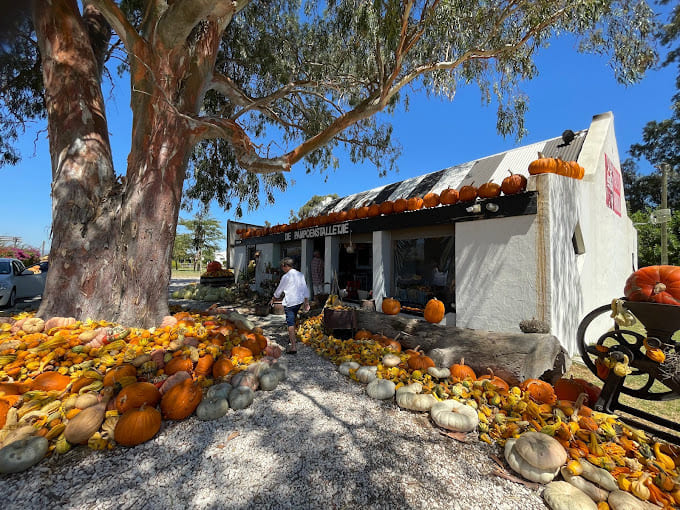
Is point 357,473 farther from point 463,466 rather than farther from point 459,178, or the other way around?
point 459,178

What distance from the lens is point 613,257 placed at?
8461mm

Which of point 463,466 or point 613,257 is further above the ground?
point 613,257

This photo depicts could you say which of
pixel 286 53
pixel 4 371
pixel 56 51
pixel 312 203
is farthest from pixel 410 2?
pixel 312 203

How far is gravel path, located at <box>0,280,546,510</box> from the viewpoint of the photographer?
192 cm

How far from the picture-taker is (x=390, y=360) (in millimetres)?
4098

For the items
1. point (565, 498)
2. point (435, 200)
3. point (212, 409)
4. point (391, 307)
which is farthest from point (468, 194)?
point (212, 409)

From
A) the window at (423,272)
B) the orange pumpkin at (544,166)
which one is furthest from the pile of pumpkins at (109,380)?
the orange pumpkin at (544,166)

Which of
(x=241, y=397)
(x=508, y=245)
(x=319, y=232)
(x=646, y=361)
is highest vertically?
(x=319, y=232)

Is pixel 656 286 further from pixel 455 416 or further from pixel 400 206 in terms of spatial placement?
pixel 400 206

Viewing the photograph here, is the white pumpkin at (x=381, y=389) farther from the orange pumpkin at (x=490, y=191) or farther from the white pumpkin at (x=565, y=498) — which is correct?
the orange pumpkin at (x=490, y=191)

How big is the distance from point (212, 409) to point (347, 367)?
1950 millimetres

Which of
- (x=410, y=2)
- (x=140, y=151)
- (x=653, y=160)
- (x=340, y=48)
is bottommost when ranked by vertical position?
(x=140, y=151)

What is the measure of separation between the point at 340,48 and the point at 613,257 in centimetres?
1001

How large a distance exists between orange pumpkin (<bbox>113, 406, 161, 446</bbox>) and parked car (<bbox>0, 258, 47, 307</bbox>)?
31.6 feet
